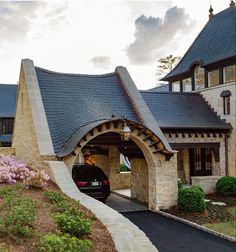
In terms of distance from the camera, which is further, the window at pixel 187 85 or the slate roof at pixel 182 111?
the window at pixel 187 85

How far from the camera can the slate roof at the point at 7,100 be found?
33.9 m

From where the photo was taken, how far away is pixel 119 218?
6344mm

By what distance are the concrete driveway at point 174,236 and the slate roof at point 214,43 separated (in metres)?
11.1

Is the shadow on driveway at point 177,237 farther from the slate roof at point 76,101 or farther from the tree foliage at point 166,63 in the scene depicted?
the tree foliage at point 166,63

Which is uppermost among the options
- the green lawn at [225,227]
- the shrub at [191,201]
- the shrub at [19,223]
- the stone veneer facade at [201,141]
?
the stone veneer facade at [201,141]

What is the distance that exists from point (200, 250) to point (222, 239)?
53.9 inches

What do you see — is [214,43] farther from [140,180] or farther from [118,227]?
[118,227]

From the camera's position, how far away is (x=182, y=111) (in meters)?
21.0

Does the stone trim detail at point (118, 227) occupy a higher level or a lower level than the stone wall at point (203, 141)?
lower

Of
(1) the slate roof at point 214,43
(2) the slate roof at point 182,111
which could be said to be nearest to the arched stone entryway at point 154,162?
(2) the slate roof at point 182,111

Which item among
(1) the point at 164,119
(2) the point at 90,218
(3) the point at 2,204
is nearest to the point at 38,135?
(3) the point at 2,204

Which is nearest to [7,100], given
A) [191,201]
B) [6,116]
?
[6,116]

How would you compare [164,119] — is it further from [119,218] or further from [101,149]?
[119,218]

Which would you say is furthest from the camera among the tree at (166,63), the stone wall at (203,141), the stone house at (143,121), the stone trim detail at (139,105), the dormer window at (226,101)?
the tree at (166,63)
